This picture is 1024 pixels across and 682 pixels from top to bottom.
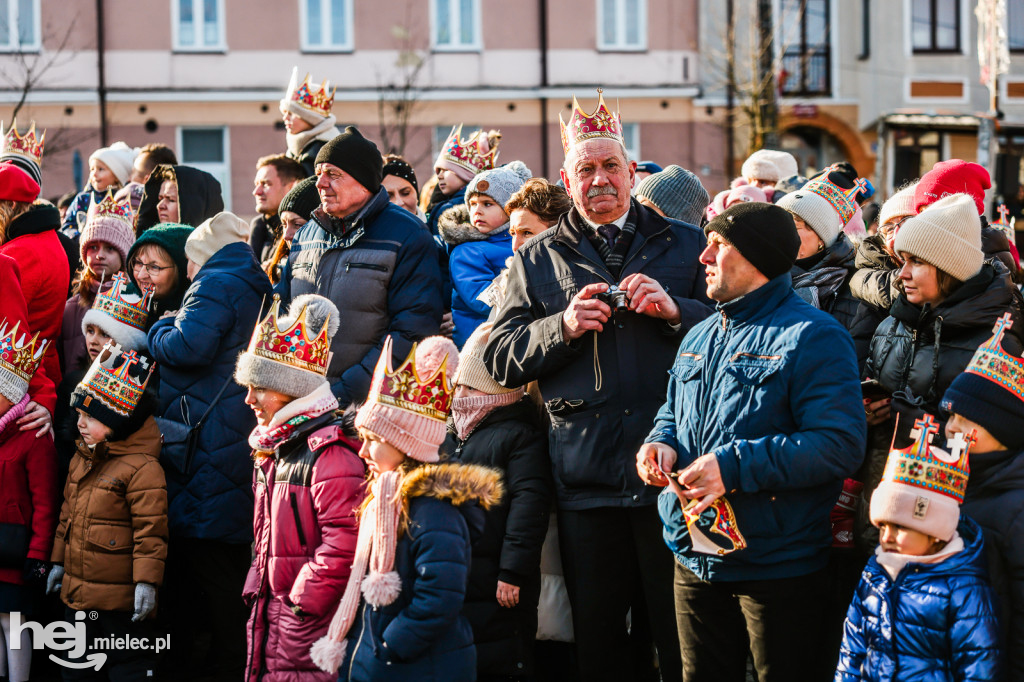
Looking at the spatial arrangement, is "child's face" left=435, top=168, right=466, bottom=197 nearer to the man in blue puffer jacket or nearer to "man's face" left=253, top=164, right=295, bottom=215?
"man's face" left=253, top=164, right=295, bottom=215

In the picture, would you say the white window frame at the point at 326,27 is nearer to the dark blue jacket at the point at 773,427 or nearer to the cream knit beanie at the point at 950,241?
the cream knit beanie at the point at 950,241

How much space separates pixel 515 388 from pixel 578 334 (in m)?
0.58

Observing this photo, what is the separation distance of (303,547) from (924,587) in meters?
2.20

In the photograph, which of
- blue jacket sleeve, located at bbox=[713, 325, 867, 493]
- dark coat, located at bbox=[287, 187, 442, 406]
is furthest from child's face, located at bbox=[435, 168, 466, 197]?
blue jacket sleeve, located at bbox=[713, 325, 867, 493]

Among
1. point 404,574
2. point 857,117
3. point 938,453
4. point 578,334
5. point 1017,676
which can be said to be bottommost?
point 1017,676

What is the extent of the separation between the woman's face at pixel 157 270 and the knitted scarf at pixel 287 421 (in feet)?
5.79

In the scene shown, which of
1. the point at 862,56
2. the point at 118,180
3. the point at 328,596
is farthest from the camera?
the point at 862,56

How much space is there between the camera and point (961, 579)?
343cm

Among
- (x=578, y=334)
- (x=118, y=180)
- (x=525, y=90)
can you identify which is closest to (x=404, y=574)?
(x=578, y=334)

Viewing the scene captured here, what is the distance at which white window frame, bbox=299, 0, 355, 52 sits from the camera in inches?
875

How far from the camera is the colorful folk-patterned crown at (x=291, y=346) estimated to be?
4387 mm

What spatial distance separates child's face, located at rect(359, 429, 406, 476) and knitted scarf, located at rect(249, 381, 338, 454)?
599mm

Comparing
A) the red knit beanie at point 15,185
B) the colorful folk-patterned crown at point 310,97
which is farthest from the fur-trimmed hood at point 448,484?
the colorful folk-patterned crown at point 310,97

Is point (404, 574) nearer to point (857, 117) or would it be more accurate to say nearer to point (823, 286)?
point (823, 286)
